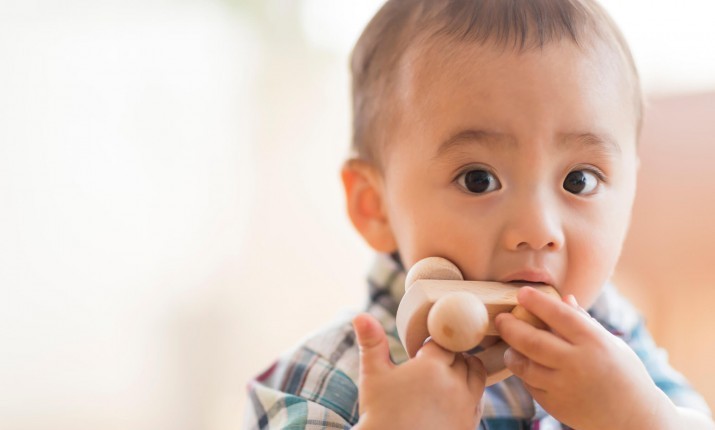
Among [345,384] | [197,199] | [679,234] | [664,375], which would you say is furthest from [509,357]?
[197,199]

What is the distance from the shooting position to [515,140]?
0.72 meters

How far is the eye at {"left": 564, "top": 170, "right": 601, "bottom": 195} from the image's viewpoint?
75cm

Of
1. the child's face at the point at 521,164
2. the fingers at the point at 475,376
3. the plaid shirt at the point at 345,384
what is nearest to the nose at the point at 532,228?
the child's face at the point at 521,164

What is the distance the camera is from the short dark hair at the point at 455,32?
0.76m

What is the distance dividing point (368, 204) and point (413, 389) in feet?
1.15

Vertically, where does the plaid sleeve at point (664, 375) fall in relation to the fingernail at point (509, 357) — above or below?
below

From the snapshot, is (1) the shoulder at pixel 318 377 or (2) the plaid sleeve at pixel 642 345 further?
(2) the plaid sleeve at pixel 642 345

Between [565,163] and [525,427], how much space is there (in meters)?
0.31

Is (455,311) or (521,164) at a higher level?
(521,164)

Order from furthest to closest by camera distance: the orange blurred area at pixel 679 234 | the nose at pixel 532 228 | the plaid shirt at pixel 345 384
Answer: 1. the orange blurred area at pixel 679 234
2. the plaid shirt at pixel 345 384
3. the nose at pixel 532 228

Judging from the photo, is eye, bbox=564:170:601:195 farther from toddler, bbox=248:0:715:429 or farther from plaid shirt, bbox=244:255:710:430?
plaid shirt, bbox=244:255:710:430

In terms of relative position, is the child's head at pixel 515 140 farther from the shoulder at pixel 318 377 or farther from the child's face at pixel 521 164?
the shoulder at pixel 318 377

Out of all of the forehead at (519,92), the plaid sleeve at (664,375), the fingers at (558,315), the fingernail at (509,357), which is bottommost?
the plaid sleeve at (664,375)

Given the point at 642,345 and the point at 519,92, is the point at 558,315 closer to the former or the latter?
the point at 519,92
